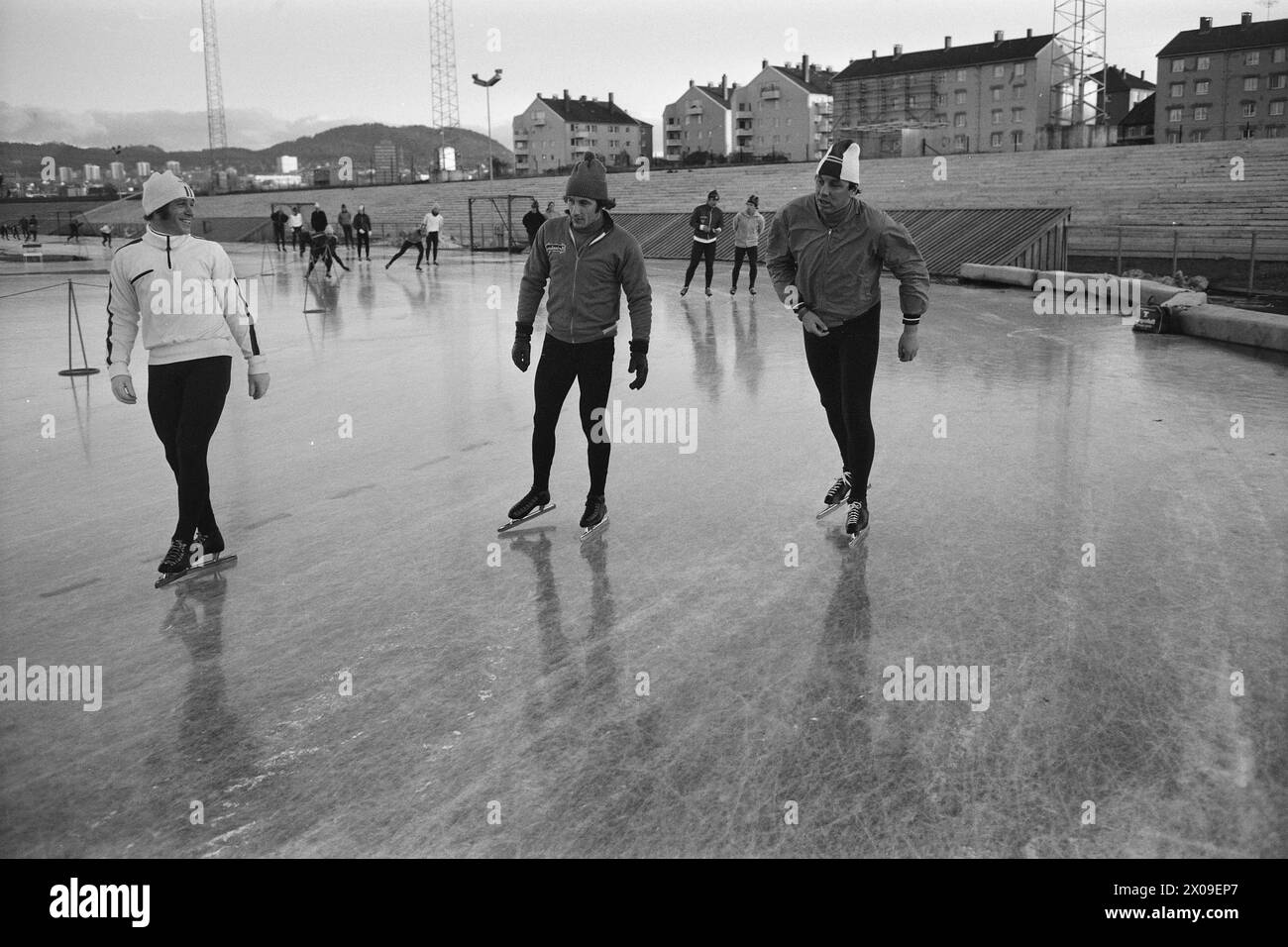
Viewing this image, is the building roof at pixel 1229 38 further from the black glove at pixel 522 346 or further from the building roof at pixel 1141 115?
the black glove at pixel 522 346

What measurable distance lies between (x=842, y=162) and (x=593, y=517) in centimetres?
221

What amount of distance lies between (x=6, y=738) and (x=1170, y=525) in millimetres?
5255

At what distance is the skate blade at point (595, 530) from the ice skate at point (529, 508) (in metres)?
0.37

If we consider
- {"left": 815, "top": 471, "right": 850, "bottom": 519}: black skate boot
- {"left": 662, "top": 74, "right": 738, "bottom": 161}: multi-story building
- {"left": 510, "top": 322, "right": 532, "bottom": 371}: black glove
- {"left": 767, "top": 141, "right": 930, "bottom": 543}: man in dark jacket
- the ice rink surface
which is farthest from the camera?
{"left": 662, "top": 74, "right": 738, "bottom": 161}: multi-story building

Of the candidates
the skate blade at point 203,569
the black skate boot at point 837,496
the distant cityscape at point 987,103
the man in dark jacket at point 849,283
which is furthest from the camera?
the distant cityscape at point 987,103

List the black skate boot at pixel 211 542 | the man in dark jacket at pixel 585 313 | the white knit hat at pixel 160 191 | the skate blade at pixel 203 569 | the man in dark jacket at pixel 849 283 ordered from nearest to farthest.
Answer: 1. the white knit hat at pixel 160 191
2. the skate blade at pixel 203 569
3. the black skate boot at pixel 211 542
4. the man in dark jacket at pixel 849 283
5. the man in dark jacket at pixel 585 313

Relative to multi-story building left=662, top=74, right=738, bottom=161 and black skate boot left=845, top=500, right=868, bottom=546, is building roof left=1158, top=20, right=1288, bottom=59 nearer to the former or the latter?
multi-story building left=662, top=74, right=738, bottom=161

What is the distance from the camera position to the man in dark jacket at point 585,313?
5379 millimetres

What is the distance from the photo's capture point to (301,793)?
9.68ft

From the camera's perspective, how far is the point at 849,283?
5.29 m

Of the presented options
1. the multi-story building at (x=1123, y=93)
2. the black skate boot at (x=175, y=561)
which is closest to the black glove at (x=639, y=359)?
the black skate boot at (x=175, y=561)

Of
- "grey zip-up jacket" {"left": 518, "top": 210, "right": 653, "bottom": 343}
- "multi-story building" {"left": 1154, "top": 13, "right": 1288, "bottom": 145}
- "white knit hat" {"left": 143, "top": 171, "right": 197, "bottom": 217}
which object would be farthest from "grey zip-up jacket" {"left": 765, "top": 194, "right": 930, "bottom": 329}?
"multi-story building" {"left": 1154, "top": 13, "right": 1288, "bottom": 145}

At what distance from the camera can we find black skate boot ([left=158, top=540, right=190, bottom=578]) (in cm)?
478
